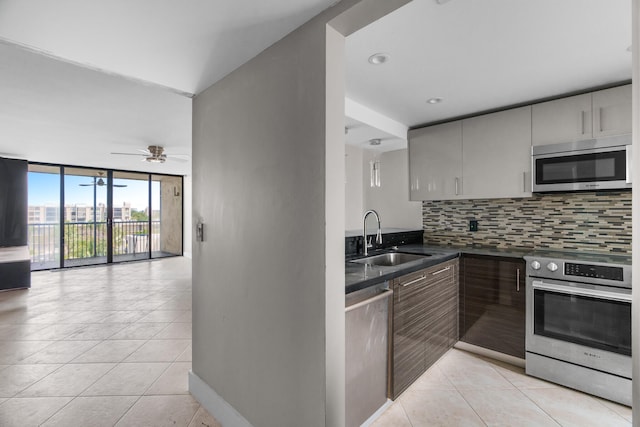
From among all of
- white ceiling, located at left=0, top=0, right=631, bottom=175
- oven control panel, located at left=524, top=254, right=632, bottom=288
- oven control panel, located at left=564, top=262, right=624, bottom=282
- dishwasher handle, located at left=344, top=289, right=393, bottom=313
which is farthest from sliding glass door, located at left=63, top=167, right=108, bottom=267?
oven control panel, located at left=564, top=262, right=624, bottom=282

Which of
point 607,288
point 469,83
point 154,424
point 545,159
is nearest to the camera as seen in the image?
point 154,424

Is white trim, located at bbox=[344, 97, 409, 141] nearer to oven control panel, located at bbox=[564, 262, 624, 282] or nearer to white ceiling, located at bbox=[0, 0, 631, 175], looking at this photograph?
white ceiling, located at bbox=[0, 0, 631, 175]

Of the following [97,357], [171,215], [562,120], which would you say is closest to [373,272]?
[562,120]

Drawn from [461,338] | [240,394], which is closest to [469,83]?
[461,338]

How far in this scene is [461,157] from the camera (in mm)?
3041

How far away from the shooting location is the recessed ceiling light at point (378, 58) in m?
1.86

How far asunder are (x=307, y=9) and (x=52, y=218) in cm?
794

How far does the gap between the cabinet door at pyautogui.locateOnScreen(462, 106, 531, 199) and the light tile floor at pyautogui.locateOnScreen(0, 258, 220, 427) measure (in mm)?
2941

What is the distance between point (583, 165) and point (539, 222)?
669mm

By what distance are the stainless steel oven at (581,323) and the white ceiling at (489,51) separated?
1344 millimetres

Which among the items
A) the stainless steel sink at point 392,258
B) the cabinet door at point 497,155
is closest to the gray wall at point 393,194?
the cabinet door at point 497,155

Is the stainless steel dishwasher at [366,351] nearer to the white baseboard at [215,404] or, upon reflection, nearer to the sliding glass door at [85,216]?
the white baseboard at [215,404]

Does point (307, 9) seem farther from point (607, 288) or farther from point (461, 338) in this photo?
point (461, 338)

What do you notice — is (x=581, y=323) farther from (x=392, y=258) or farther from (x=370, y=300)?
(x=370, y=300)
